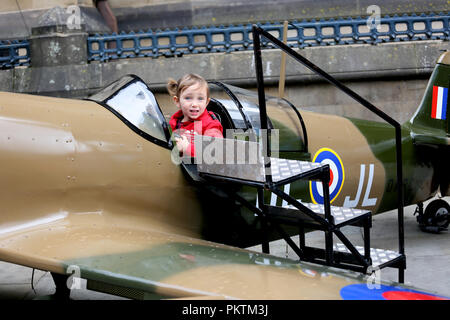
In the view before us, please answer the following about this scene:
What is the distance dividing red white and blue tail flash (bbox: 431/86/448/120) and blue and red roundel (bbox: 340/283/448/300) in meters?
3.70

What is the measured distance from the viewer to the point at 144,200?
11.2 feet

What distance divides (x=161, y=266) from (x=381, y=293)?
3.37ft

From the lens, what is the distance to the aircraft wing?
243 centimetres

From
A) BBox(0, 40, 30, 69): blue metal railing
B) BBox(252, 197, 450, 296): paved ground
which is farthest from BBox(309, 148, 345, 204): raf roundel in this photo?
BBox(0, 40, 30, 69): blue metal railing

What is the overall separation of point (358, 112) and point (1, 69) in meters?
6.01

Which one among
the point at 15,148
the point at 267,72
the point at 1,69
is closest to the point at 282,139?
the point at 15,148

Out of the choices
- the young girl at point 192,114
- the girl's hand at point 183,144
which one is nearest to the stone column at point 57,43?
the young girl at point 192,114

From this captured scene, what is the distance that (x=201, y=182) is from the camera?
3.58m

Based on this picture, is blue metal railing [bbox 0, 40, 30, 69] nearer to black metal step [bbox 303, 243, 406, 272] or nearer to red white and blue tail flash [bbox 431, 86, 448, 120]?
red white and blue tail flash [bbox 431, 86, 448, 120]

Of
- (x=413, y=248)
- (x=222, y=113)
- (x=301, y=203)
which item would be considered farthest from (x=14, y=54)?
(x=301, y=203)

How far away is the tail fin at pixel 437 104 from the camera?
18.9 feet

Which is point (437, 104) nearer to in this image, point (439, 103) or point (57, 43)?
point (439, 103)
